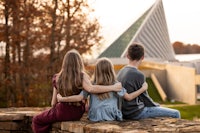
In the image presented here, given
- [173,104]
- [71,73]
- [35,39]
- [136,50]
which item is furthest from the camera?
Answer: [173,104]

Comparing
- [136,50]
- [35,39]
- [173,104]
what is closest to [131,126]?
[136,50]

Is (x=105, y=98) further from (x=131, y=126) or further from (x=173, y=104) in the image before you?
(x=173, y=104)

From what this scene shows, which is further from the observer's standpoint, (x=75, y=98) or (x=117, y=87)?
(x=75, y=98)

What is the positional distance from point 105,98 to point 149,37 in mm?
53443

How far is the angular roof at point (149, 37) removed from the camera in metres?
54.6

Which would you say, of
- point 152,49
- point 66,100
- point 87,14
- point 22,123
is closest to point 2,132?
point 22,123

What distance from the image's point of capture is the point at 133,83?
532 centimetres

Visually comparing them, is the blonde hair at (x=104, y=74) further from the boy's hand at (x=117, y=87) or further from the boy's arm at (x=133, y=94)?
the boy's arm at (x=133, y=94)

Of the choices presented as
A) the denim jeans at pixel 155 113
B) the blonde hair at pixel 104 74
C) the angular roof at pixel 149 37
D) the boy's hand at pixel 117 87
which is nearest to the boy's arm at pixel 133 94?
the boy's hand at pixel 117 87

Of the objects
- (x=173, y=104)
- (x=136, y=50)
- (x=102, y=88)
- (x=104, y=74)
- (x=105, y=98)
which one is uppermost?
(x=136, y=50)

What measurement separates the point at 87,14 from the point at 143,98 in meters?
14.5

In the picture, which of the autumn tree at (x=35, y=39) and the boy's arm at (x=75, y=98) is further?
the autumn tree at (x=35, y=39)

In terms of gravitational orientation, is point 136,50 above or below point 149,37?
below

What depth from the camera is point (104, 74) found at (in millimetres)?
5246
